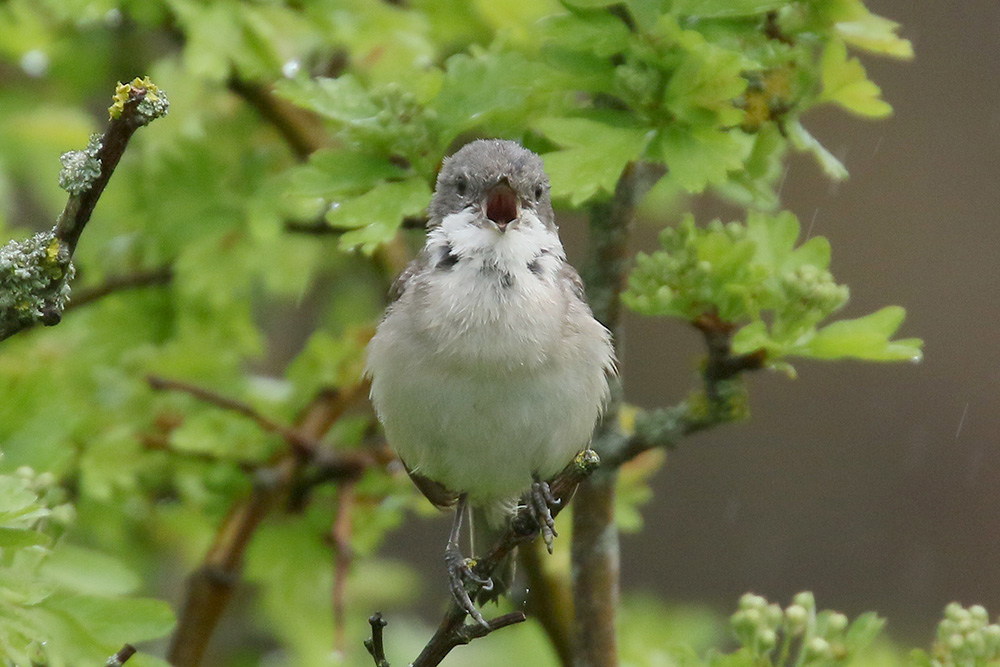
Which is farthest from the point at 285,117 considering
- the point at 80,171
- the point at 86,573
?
the point at 80,171

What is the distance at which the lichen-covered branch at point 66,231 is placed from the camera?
5.82ft

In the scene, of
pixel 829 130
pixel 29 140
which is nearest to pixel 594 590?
pixel 29 140

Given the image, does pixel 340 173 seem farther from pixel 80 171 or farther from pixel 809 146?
pixel 809 146

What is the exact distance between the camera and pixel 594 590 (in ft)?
9.78

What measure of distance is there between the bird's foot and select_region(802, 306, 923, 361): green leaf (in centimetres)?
82

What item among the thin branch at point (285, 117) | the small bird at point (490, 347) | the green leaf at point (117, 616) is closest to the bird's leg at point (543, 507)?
the small bird at point (490, 347)

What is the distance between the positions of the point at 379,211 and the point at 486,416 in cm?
52

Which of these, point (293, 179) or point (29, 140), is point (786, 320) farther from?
point (29, 140)

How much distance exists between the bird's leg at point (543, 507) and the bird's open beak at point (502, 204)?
611 millimetres

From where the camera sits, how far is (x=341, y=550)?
3320mm

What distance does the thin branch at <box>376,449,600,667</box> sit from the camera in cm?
209

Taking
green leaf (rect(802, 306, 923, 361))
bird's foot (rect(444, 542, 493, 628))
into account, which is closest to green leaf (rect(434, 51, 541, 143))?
green leaf (rect(802, 306, 923, 361))

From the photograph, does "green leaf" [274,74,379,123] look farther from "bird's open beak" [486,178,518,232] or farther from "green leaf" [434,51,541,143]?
"bird's open beak" [486,178,518,232]

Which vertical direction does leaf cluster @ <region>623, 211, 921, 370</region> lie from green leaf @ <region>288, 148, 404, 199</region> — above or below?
below
